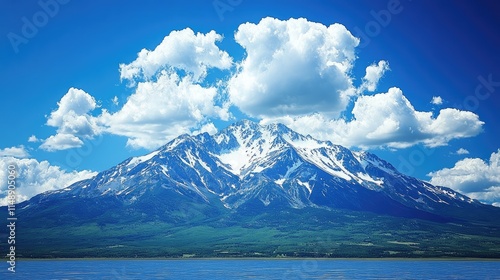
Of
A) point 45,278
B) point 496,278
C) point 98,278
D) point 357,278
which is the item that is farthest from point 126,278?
point 496,278

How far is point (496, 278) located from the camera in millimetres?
166625

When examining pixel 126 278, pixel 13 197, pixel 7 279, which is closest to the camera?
pixel 13 197

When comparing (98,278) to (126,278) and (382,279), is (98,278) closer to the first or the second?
(126,278)

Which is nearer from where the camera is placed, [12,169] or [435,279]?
[12,169]

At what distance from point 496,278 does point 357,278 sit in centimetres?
4935

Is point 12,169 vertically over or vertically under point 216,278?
over

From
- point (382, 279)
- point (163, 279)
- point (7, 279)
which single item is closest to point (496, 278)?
point (382, 279)

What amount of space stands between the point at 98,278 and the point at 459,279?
12442 centimetres

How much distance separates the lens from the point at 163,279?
163 metres

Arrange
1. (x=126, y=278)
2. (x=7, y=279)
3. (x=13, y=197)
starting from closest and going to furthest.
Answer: (x=13, y=197), (x=7, y=279), (x=126, y=278)

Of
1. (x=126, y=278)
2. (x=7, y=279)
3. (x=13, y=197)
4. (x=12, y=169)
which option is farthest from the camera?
(x=126, y=278)

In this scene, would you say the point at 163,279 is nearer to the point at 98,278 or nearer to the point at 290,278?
the point at 98,278

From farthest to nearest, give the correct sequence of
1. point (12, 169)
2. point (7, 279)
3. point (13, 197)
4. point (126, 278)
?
point (126, 278) → point (7, 279) → point (13, 197) → point (12, 169)

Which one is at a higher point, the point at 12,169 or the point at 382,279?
the point at 12,169
